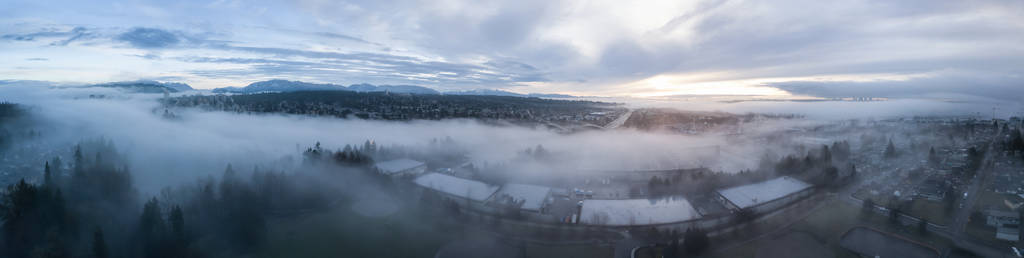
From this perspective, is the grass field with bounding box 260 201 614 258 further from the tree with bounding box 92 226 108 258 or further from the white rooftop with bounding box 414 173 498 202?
the tree with bounding box 92 226 108 258

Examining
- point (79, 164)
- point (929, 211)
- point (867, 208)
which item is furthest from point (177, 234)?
point (929, 211)

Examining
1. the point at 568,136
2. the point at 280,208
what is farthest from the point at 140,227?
the point at 568,136

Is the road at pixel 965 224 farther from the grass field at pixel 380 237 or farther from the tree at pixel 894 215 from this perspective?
the grass field at pixel 380 237

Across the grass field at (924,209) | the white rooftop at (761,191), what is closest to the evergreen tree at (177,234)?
the white rooftop at (761,191)

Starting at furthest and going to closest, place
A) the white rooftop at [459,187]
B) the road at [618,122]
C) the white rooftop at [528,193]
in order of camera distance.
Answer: the road at [618,122] → the white rooftop at [459,187] → the white rooftop at [528,193]

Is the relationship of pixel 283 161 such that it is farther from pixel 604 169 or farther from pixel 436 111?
pixel 604 169

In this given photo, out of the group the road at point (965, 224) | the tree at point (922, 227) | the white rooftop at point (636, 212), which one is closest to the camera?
the road at point (965, 224)
